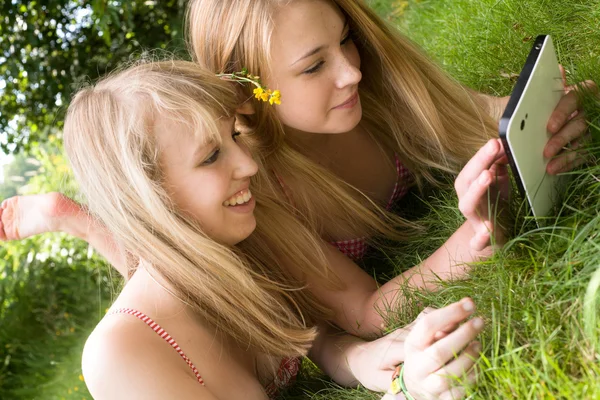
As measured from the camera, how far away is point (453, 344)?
4.91 feet

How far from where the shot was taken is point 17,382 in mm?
3928

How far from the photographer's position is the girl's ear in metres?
2.36

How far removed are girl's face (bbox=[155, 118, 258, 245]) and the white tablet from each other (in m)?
0.76

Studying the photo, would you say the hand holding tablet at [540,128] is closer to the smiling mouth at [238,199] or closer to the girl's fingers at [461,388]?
the girl's fingers at [461,388]

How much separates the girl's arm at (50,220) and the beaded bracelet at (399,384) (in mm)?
1555

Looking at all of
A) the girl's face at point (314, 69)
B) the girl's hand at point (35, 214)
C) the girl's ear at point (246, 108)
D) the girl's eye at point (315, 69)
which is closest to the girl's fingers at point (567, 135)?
the girl's face at point (314, 69)

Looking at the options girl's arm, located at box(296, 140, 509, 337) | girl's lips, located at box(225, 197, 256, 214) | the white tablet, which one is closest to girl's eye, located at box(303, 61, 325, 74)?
girl's lips, located at box(225, 197, 256, 214)

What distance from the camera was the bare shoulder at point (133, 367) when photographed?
6.02 feet

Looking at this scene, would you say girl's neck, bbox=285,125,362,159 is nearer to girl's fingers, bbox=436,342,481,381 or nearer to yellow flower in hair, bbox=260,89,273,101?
yellow flower in hair, bbox=260,89,273,101

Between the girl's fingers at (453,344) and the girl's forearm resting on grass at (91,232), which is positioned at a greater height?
the girl's fingers at (453,344)

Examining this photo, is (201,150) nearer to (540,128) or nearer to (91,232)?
(540,128)

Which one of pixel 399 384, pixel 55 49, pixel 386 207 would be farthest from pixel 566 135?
pixel 55 49

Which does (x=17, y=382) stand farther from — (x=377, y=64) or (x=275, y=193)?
(x=377, y=64)

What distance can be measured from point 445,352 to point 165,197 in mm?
861
